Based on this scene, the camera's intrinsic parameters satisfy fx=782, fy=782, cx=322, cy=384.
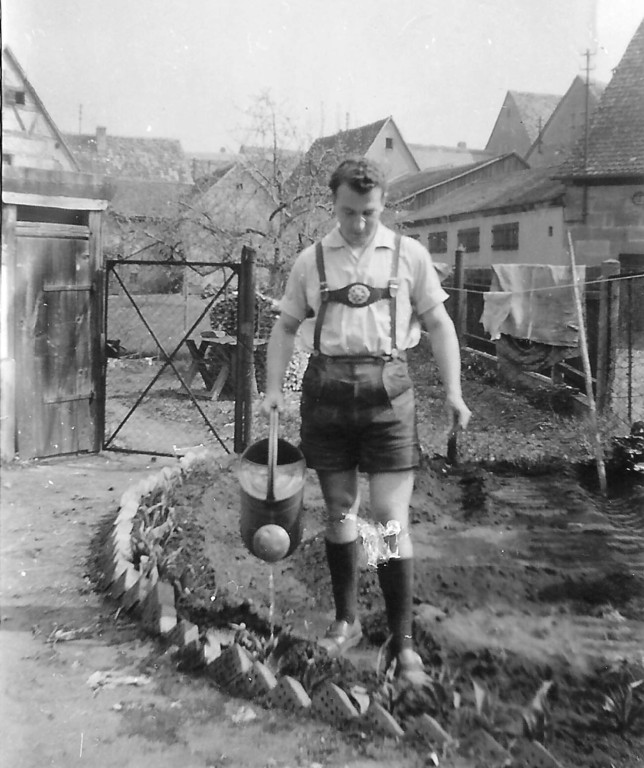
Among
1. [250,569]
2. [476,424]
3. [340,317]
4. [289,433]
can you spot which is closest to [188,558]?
[250,569]

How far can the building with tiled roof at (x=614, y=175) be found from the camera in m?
4.43

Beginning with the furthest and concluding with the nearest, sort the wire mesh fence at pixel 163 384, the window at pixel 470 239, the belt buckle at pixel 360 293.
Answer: the window at pixel 470 239
the wire mesh fence at pixel 163 384
the belt buckle at pixel 360 293

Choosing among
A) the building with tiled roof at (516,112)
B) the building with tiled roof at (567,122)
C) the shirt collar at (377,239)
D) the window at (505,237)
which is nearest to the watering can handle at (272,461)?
the shirt collar at (377,239)

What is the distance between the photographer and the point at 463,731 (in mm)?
2771

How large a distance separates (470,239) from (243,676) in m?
7.55

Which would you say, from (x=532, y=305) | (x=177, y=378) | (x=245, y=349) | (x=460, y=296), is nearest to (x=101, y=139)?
(x=245, y=349)

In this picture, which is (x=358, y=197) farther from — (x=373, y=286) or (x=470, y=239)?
(x=470, y=239)

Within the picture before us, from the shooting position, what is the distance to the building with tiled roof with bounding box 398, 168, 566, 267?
406 inches

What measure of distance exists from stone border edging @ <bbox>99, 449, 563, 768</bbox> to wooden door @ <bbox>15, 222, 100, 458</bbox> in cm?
254

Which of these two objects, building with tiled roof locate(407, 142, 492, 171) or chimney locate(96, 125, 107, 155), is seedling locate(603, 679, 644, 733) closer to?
building with tiled roof locate(407, 142, 492, 171)

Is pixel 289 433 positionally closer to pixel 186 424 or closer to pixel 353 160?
pixel 353 160

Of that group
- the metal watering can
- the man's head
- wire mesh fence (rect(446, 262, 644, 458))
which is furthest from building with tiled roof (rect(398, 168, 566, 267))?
the metal watering can

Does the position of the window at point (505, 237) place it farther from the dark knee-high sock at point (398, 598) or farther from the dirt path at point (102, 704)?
the dark knee-high sock at point (398, 598)

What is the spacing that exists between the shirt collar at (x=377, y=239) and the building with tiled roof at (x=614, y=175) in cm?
144
